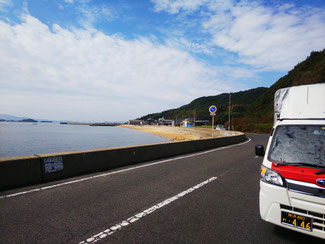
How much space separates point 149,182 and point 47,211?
2706 millimetres

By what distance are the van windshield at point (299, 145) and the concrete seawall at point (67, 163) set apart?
5.79 metres

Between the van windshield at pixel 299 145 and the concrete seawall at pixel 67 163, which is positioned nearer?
the van windshield at pixel 299 145

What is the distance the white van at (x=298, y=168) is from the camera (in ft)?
8.78

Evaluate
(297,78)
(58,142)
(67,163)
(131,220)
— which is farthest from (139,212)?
(297,78)

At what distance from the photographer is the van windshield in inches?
122

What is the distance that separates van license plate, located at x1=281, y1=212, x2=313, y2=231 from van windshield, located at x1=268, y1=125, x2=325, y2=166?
0.80m

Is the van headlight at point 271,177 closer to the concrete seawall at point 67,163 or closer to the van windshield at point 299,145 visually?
the van windshield at point 299,145

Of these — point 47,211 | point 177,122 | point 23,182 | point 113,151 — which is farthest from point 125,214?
point 177,122

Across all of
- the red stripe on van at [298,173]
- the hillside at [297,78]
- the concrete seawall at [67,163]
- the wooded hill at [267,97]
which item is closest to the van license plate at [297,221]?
the red stripe on van at [298,173]

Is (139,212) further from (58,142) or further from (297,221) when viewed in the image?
(58,142)

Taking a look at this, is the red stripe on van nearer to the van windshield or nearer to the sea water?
the van windshield

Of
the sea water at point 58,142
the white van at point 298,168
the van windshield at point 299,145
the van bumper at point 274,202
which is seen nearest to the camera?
the white van at point 298,168

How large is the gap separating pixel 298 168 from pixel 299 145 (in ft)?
1.78

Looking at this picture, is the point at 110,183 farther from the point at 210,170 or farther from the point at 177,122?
the point at 177,122
